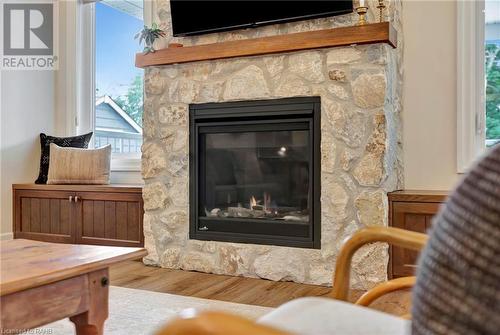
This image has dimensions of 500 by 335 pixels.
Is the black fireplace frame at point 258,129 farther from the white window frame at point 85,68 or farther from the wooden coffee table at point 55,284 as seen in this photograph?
the white window frame at point 85,68

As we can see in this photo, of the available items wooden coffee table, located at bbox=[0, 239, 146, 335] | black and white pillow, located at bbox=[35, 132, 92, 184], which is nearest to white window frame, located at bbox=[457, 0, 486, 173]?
wooden coffee table, located at bbox=[0, 239, 146, 335]

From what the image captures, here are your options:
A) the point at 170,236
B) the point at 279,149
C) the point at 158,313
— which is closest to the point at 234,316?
the point at 158,313

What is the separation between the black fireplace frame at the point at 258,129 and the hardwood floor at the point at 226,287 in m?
0.27

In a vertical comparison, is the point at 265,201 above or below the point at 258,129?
below

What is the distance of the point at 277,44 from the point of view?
9.41 ft

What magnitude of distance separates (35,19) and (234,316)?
4.63m

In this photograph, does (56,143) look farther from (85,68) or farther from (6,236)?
(6,236)

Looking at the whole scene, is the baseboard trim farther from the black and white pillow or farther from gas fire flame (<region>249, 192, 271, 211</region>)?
gas fire flame (<region>249, 192, 271, 211</region>)

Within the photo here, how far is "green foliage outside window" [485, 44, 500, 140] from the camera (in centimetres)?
293

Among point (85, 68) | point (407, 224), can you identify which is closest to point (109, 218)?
point (85, 68)

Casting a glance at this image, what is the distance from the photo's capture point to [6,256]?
1.41m

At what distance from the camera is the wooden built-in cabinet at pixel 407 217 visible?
259cm

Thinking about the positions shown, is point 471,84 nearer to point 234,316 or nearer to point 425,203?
point 425,203

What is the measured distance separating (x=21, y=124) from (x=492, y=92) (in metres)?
4.00
